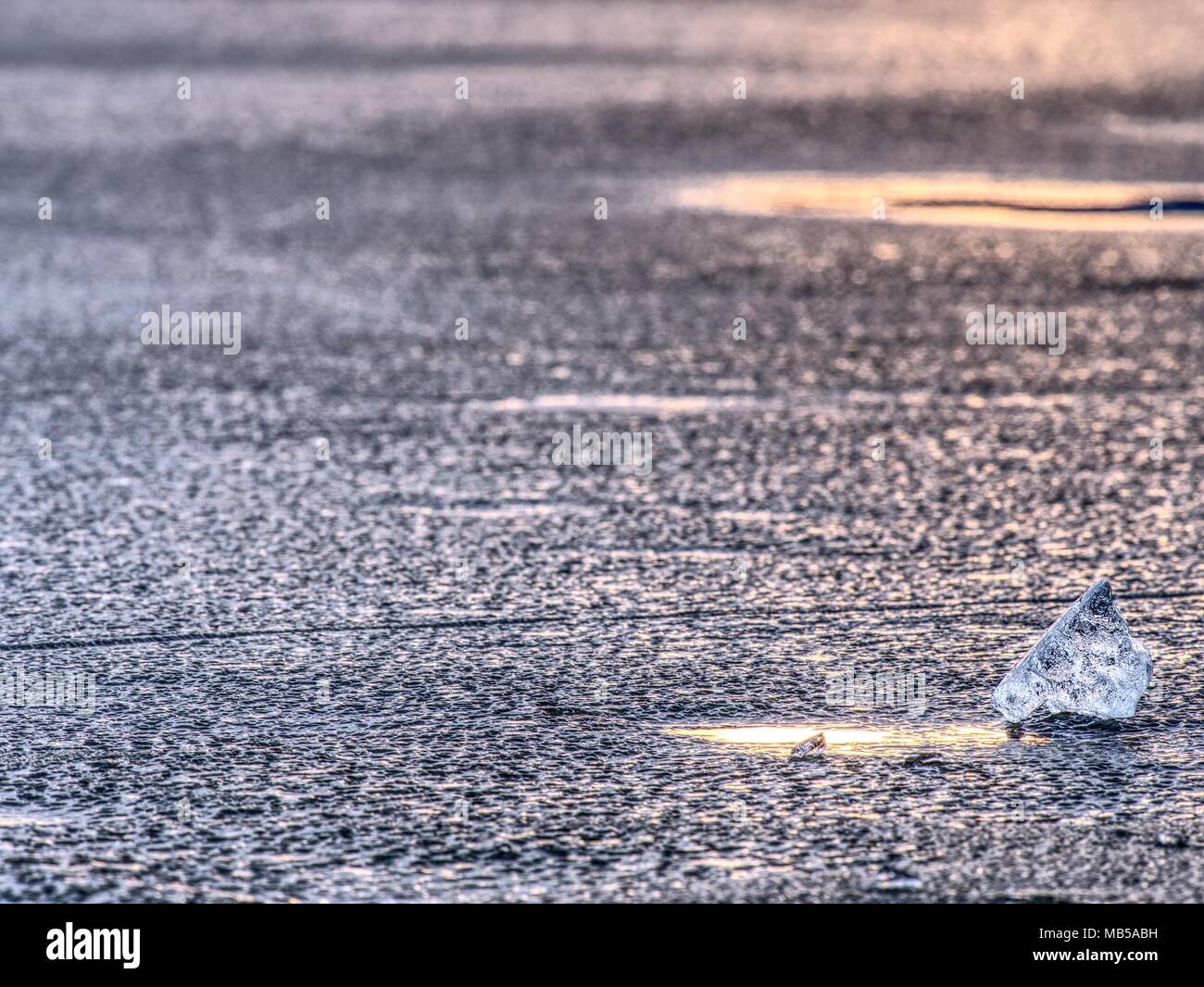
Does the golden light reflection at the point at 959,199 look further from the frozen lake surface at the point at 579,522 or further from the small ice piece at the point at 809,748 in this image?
the small ice piece at the point at 809,748

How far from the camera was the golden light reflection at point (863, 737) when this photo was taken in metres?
3.88

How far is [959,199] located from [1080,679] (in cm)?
696

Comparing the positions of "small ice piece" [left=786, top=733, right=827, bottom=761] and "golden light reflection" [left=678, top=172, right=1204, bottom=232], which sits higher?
"golden light reflection" [left=678, top=172, right=1204, bottom=232]

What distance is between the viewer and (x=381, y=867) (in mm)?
3334

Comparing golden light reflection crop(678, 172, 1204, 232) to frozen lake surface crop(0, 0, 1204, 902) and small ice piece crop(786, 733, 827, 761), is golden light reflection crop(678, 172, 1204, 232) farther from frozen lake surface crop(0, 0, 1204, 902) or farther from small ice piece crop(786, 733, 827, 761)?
small ice piece crop(786, 733, 827, 761)

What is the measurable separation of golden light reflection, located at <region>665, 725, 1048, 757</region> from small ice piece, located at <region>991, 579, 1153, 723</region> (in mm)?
111

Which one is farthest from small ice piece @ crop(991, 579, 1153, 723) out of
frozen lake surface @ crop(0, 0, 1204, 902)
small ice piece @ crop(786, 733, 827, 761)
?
small ice piece @ crop(786, 733, 827, 761)

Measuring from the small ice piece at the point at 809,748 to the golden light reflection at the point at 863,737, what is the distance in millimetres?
15

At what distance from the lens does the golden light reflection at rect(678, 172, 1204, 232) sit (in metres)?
10.0

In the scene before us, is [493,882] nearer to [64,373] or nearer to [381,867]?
[381,867]

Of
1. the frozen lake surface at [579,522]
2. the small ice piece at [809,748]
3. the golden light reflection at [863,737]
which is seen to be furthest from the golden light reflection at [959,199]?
the small ice piece at [809,748]

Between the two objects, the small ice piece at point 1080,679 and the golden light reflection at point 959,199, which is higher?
the golden light reflection at point 959,199
